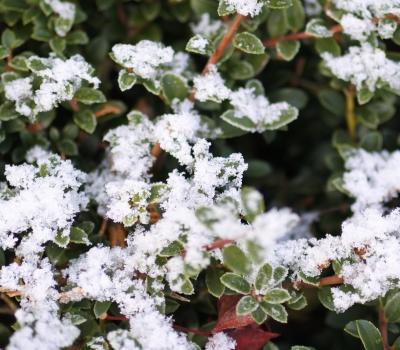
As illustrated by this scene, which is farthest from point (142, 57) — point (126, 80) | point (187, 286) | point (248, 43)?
point (187, 286)

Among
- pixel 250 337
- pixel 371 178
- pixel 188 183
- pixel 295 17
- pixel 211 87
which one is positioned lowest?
pixel 250 337

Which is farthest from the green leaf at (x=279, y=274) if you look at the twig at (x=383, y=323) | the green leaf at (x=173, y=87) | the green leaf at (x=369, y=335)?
the green leaf at (x=173, y=87)

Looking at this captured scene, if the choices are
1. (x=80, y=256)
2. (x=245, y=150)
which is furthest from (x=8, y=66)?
(x=245, y=150)

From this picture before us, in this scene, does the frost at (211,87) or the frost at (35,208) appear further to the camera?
the frost at (211,87)

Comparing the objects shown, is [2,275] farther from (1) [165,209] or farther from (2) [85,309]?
(1) [165,209]

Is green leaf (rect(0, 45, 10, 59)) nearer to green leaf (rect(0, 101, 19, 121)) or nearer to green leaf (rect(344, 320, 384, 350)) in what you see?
green leaf (rect(0, 101, 19, 121))

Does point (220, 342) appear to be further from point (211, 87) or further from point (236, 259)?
point (211, 87)

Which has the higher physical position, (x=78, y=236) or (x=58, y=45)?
(x=58, y=45)

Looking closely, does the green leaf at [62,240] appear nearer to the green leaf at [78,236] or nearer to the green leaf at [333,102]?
the green leaf at [78,236]
